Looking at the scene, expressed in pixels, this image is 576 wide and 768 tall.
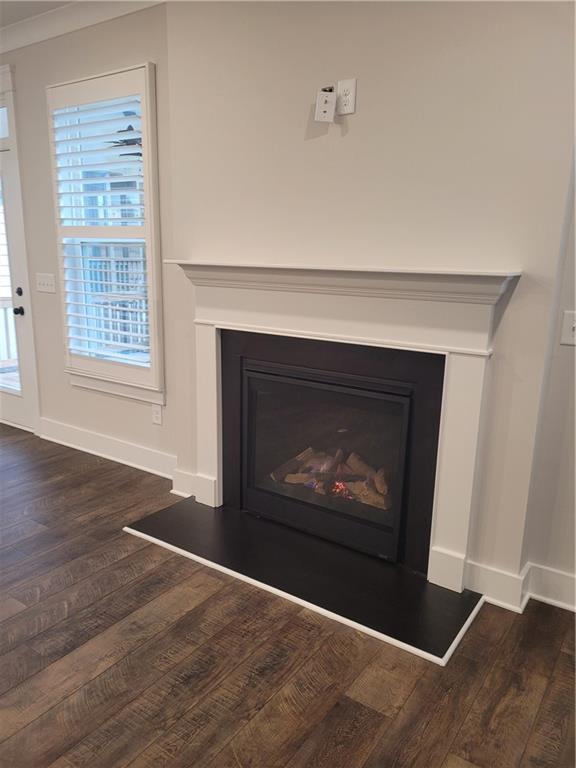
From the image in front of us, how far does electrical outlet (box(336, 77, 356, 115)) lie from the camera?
2.21m

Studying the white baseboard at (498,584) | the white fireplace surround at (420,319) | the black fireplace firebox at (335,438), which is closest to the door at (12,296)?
the white fireplace surround at (420,319)

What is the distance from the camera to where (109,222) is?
3.21 metres

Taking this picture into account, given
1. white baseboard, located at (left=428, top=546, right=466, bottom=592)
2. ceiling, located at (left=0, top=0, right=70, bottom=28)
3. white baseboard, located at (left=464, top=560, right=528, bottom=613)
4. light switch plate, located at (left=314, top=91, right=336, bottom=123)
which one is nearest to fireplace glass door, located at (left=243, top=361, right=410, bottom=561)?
white baseboard, located at (left=428, top=546, right=466, bottom=592)

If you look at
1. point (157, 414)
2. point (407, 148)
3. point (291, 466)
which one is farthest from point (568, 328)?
point (157, 414)

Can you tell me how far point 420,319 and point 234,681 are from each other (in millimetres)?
1397

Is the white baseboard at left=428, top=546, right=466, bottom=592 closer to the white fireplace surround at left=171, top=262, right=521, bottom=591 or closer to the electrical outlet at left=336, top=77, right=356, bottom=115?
the white fireplace surround at left=171, top=262, right=521, bottom=591

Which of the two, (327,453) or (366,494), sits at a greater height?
(327,453)

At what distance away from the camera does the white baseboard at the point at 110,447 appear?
3.40 m

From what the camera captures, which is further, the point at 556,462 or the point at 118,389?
the point at 118,389

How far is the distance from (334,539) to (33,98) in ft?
10.2

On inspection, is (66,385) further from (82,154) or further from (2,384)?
(82,154)

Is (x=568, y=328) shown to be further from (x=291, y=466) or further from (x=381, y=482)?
(x=291, y=466)

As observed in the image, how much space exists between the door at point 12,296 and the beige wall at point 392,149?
1.16 metres

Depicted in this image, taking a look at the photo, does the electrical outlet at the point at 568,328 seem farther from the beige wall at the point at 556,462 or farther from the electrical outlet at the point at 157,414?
the electrical outlet at the point at 157,414
